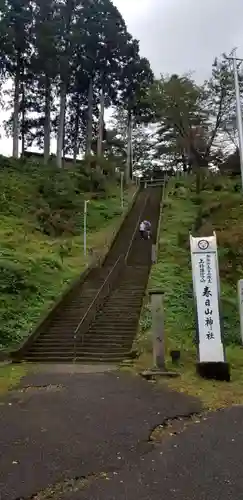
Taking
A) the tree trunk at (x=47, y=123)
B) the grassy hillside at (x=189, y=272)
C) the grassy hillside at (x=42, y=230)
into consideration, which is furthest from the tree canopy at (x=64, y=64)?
the grassy hillside at (x=189, y=272)

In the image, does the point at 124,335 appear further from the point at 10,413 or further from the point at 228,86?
the point at 228,86

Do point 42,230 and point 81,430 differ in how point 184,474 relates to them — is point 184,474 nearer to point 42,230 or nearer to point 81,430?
point 81,430

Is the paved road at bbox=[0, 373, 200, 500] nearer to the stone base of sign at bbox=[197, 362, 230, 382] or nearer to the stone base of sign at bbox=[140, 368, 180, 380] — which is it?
the stone base of sign at bbox=[140, 368, 180, 380]

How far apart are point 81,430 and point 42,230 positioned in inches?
801

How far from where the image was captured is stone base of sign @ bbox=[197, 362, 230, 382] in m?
10.1

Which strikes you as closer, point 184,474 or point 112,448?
point 184,474

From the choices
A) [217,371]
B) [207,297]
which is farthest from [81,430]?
[207,297]

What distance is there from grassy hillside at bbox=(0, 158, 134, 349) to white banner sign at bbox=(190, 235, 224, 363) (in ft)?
18.6

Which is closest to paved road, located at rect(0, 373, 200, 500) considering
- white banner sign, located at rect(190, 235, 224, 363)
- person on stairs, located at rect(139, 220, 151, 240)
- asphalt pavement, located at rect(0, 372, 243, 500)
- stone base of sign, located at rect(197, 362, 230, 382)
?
asphalt pavement, located at rect(0, 372, 243, 500)

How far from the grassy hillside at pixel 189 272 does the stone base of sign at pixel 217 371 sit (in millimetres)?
225

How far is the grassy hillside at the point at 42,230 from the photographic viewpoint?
52.4 ft

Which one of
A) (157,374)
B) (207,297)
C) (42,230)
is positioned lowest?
(157,374)

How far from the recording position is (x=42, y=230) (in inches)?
1039

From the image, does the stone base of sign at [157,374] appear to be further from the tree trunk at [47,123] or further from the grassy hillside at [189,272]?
the tree trunk at [47,123]
